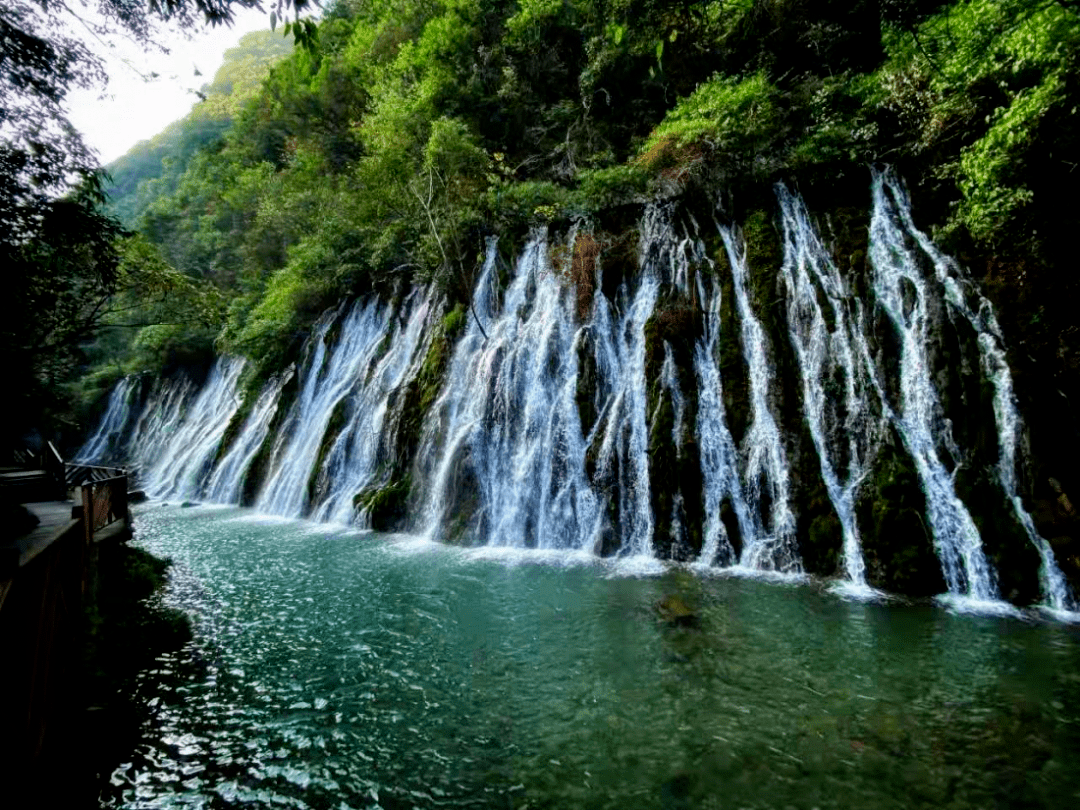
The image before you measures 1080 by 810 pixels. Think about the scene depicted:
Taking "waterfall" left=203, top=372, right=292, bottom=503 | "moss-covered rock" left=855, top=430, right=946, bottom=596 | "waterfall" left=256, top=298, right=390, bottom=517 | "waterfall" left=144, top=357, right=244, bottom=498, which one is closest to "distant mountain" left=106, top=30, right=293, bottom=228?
"waterfall" left=144, top=357, right=244, bottom=498

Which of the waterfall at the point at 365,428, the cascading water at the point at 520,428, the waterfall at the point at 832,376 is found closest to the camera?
the waterfall at the point at 832,376

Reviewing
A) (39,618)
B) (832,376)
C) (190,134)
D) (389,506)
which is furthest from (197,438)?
(190,134)

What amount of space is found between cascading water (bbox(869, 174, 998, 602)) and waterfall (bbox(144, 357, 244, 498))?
70.2 ft

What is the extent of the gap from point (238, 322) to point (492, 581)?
71.4 feet

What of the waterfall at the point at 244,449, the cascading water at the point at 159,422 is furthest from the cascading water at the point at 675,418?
the cascading water at the point at 159,422

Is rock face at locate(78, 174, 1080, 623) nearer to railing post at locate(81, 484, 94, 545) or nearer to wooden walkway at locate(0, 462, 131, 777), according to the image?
railing post at locate(81, 484, 94, 545)

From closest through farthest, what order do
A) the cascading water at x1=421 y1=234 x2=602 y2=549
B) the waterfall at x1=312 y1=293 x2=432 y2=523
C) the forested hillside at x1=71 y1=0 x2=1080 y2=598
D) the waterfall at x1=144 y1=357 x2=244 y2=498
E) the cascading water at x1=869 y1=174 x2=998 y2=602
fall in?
the cascading water at x1=869 y1=174 x2=998 y2=602 → the forested hillside at x1=71 y1=0 x2=1080 y2=598 → the cascading water at x1=421 y1=234 x2=602 y2=549 → the waterfall at x1=312 y1=293 x2=432 y2=523 → the waterfall at x1=144 y1=357 x2=244 y2=498

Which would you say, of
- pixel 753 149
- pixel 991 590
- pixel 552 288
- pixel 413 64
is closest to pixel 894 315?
pixel 991 590

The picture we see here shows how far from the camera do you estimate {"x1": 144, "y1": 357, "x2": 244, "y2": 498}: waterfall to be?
19703 mm

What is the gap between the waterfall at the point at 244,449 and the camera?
700 inches

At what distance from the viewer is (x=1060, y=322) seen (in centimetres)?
770

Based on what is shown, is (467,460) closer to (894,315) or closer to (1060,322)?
(894,315)

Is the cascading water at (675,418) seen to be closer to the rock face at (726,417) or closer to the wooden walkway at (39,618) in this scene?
the rock face at (726,417)

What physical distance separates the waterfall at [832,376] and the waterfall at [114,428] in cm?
3248
